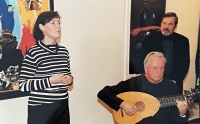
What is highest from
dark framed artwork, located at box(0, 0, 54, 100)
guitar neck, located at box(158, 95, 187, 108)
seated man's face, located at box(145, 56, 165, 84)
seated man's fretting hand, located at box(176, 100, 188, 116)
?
dark framed artwork, located at box(0, 0, 54, 100)

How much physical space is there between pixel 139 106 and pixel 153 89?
0.32ft

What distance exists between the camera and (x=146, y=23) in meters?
1.28

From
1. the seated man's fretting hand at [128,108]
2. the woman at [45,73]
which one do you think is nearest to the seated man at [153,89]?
the seated man's fretting hand at [128,108]

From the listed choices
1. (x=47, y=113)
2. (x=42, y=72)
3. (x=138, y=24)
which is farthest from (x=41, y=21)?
(x=138, y=24)

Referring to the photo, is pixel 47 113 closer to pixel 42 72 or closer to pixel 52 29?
pixel 42 72

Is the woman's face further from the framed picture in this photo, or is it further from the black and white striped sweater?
the framed picture

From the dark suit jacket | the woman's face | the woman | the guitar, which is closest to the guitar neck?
the guitar

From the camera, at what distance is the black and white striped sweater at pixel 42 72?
3.38ft

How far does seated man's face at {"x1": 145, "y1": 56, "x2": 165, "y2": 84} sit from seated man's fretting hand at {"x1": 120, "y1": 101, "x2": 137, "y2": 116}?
144mm

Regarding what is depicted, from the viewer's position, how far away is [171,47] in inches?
50.4

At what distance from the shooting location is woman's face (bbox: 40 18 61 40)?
1.05 meters

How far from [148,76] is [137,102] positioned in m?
0.13

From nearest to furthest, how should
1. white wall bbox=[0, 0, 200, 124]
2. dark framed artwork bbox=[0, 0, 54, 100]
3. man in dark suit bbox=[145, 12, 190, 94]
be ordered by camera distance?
dark framed artwork bbox=[0, 0, 54, 100]
white wall bbox=[0, 0, 200, 124]
man in dark suit bbox=[145, 12, 190, 94]

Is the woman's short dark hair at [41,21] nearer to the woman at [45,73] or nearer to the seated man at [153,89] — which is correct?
the woman at [45,73]
